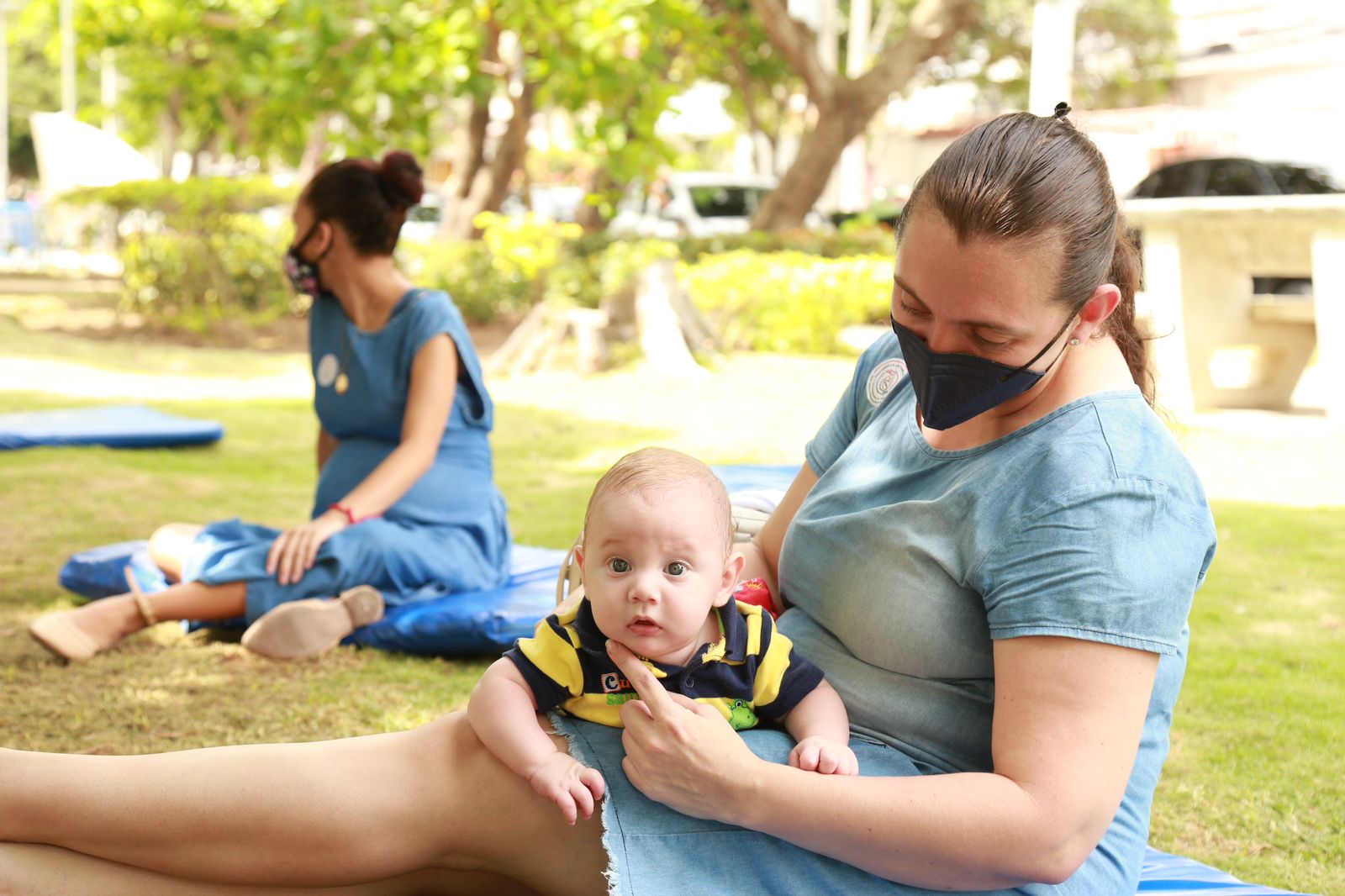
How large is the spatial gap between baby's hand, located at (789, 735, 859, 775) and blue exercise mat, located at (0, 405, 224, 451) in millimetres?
6301

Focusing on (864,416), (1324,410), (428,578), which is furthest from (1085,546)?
(1324,410)

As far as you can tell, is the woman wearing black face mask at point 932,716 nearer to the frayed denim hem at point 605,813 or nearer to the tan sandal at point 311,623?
the frayed denim hem at point 605,813

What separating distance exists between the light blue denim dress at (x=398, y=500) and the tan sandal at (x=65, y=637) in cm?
34

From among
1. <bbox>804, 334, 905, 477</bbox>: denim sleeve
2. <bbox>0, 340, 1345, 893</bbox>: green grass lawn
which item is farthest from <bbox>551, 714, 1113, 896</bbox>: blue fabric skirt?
<bbox>0, 340, 1345, 893</bbox>: green grass lawn

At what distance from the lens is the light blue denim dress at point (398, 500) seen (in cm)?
411

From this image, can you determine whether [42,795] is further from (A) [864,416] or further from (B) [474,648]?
(B) [474,648]

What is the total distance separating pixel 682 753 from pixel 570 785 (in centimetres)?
17

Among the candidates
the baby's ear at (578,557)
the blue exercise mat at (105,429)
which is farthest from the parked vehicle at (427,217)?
the baby's ear at (578,557)

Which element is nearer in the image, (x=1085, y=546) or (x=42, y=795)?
(x=1085, y=546)

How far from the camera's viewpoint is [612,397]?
31.6 ft

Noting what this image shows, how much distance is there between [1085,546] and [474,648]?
2.66 meters

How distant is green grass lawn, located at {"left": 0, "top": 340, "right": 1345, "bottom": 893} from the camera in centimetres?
322

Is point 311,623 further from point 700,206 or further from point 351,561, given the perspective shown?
point 700,206

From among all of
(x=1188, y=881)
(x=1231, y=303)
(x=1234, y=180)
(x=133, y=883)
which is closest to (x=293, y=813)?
(x=133, y=883)
